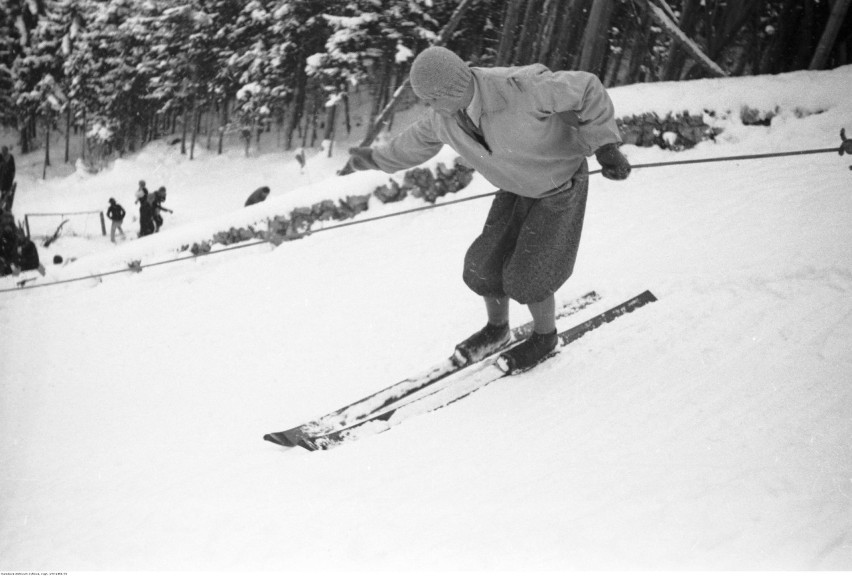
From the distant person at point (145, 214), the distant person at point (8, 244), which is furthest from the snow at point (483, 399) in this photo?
the distant person at point (145, 214)

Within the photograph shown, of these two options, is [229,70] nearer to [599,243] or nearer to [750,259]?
[599,243]

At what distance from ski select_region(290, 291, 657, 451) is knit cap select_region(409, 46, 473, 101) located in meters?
1.22

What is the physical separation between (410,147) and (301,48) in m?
12.8

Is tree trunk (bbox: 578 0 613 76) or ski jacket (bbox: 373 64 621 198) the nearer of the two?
ski jacket (bbox: 373 64 621 198)

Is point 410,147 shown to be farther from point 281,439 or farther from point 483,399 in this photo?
point 281,439

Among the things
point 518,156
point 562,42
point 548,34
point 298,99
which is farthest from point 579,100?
point 298,99

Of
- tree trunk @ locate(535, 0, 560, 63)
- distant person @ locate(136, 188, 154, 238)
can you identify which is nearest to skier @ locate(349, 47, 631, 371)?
tree trunk @ locate(535, 0, 560, 63)

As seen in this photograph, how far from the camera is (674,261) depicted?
3551 mm

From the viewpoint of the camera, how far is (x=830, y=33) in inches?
249

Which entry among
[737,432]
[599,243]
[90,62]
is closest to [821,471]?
[737,432]

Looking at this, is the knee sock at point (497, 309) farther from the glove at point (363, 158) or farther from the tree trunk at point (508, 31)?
the tree trunk at point (508, 31)

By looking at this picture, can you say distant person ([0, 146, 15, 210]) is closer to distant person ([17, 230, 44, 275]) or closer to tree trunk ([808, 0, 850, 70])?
distant person ([17, 230, 44, 275])

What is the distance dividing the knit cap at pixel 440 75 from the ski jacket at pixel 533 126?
7 cm

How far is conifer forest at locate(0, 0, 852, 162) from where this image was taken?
771cm
